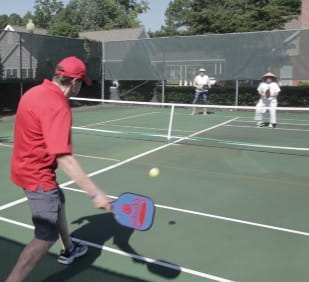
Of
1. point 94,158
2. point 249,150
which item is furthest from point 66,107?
point 249,150

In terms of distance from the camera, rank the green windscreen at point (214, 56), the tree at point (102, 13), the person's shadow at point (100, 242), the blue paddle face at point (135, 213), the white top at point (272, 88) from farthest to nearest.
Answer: the tree at point (102, 13)
the green windscreen at point (214, 56)
the white top at point (272, 88)
the person's shadow at point (100, 242)
the blue paddle face at point (135, 213)

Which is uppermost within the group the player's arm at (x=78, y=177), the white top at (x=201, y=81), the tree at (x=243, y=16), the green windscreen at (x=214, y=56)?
the tree at (x=243, y=16)

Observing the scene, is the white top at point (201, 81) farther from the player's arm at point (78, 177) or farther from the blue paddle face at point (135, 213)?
the player's arm at point (78, 177)

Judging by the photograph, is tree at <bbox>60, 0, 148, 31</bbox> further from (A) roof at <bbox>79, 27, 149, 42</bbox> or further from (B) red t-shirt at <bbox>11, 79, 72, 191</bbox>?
(B) red t-shirt at <bbox>11, 79, 72, 191</bbox>

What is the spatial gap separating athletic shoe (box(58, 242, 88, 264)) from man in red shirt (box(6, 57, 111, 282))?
2.91 ft

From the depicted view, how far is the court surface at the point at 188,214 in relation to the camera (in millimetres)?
3963

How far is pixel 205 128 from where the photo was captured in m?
13.8

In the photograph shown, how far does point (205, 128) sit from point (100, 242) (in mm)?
9648

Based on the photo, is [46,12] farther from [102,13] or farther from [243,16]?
[243,16]

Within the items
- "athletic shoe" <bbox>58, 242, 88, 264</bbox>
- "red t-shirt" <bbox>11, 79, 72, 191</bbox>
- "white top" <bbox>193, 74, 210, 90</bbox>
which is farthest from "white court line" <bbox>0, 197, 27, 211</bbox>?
"white top" <bbox>193, 74, 210, 90</bbox>

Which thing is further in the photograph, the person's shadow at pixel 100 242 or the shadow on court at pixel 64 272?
the person's shadow at pixel 100 242

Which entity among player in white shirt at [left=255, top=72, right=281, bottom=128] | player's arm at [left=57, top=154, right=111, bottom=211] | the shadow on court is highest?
player in white shirt at [left=255, top=72, right=281, bottom=128]

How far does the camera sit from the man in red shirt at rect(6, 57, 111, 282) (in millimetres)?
2865

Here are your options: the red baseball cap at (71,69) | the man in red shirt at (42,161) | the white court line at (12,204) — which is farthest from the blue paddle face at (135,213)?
the white court line at (12,204)
